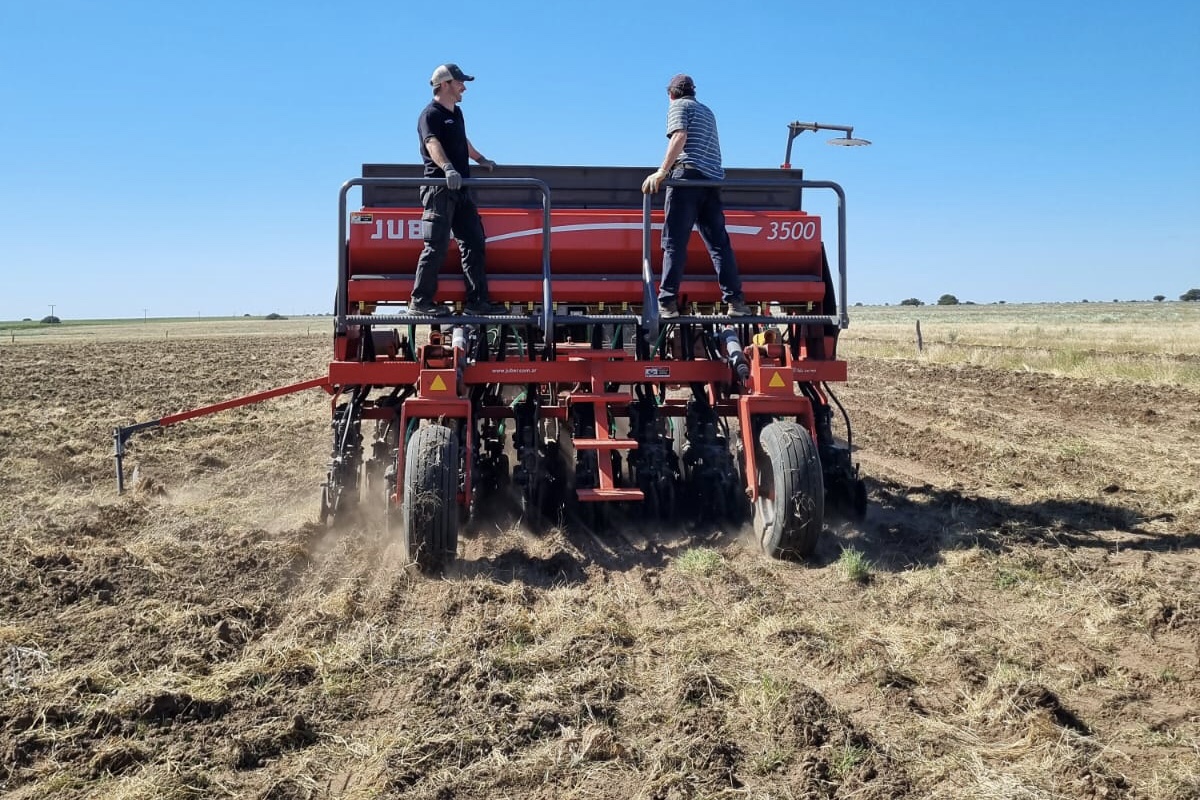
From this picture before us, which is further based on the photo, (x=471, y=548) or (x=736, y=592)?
(x=471, y=548)

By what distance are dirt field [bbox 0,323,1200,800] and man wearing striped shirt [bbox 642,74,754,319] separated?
5.67 ft

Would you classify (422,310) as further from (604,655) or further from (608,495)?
(604,655)

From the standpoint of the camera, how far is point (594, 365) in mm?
6664

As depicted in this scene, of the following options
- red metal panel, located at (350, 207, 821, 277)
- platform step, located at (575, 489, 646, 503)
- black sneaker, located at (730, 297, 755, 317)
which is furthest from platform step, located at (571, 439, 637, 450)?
red metal panel, located at (350, 207, 821, 277)

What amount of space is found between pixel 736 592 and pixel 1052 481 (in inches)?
188

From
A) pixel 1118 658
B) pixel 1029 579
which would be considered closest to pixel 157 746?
pixel 1118 658

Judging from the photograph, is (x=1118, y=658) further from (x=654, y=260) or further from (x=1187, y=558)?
(x=654, y=260)

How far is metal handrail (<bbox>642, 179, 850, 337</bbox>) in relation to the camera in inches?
248

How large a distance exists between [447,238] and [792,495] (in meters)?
2.89

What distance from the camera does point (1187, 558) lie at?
5.81 m

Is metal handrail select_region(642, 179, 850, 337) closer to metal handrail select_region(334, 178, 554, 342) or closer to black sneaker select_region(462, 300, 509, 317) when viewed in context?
metal handrail select_region(334, 178, 554, 342)

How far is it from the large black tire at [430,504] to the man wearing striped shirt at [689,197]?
76.9 inches

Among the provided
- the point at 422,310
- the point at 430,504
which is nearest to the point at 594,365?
the point at 422,310

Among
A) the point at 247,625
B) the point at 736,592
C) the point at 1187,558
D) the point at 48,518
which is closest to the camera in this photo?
the point at 247,625
